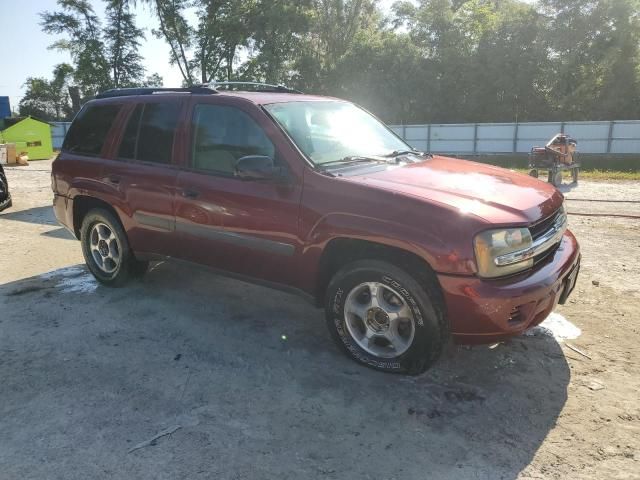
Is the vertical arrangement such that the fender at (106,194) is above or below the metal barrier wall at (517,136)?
below

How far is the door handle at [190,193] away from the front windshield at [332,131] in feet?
2.86

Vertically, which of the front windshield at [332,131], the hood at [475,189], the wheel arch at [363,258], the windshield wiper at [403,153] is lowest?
the wheel arch at [363,258]

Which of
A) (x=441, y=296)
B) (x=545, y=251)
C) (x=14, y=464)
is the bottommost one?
(x=14, y=464)

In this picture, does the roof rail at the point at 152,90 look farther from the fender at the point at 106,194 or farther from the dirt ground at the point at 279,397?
the dirt ground at the point at 279,397

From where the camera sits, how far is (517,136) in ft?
78.7

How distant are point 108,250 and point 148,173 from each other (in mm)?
1123

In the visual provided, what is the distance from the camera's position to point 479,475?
8.03 feet

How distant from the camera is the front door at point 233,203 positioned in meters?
3.59

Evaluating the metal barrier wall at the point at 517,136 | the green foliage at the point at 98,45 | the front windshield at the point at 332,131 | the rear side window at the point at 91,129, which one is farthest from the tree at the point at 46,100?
the front windshield at the point at 332,131

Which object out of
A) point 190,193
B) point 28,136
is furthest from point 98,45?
point 190,193

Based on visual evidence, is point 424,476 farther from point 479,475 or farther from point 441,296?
point 441,296

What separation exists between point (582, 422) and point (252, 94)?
3292 millimetres

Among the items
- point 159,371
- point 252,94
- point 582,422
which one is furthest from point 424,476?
point 252,94

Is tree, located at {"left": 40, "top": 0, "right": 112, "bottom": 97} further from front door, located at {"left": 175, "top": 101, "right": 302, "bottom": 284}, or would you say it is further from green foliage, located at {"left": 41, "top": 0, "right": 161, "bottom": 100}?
front door, located at {"left": 175, "top": 101, "right": 302, "bottom": 284}
